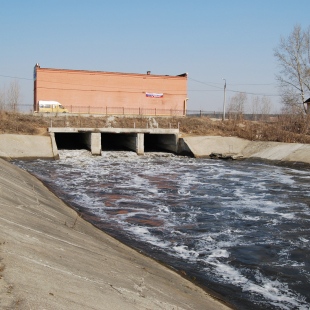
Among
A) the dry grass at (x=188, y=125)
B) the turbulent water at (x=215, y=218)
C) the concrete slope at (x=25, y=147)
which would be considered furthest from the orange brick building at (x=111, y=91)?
the turbulent water at (x=215, y=218)

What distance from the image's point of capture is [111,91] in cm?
5069

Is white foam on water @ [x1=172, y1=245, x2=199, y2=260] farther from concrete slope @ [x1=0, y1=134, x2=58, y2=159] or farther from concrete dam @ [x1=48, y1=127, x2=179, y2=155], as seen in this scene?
concrete dam @ [x1=48, y1=127, x2=179, y2=155]

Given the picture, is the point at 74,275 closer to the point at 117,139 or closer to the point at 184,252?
the point at 184,252

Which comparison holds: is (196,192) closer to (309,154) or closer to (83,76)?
(309,154)

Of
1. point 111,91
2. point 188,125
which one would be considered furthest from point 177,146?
point 111,91

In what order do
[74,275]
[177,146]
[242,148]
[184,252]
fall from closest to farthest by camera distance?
[74,275] → [184,252] → [242,148] → [177,146]

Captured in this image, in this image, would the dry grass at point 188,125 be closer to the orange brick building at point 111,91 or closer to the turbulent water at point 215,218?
the orange brick building at point 111,91

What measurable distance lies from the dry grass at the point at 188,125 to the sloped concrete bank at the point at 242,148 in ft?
8.07

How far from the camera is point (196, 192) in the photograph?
20.0 metres

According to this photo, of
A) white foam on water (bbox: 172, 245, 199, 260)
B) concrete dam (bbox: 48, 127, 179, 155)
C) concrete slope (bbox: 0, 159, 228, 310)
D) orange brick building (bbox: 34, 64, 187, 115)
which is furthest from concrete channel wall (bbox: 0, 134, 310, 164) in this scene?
concrete slope (bbox: 0, 159, 228, 310)

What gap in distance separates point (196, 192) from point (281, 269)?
10.6m

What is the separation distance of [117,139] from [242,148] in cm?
1406

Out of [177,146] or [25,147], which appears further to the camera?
[177,146]

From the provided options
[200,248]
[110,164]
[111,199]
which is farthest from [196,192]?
[110,164]
